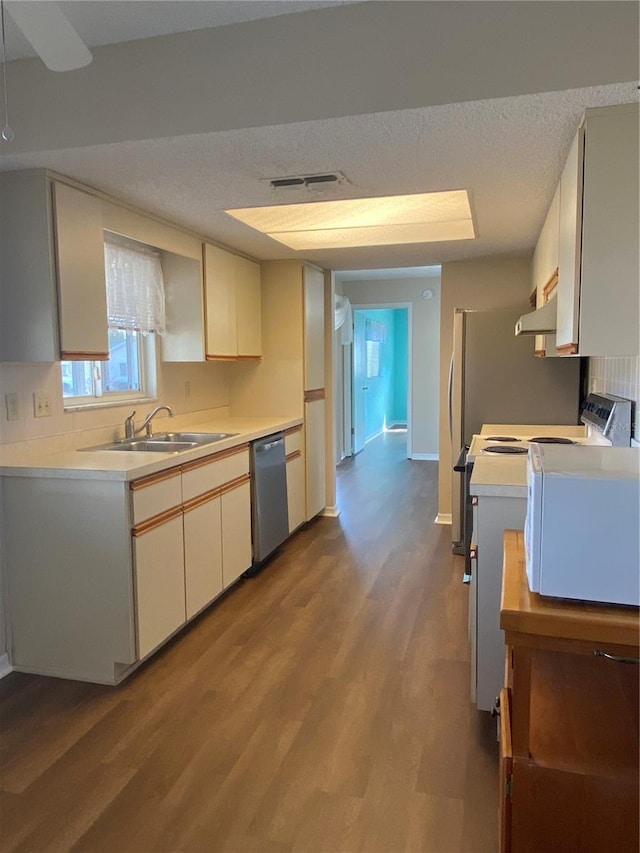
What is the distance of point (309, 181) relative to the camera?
2.52 m

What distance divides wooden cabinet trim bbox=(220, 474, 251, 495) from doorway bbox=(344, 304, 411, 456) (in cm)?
466

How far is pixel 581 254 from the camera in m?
1.81

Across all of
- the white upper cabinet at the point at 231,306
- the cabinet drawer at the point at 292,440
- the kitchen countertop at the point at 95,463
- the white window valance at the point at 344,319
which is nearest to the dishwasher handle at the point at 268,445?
the cabinet drawer at the point at 292,440

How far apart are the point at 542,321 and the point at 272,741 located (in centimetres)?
192

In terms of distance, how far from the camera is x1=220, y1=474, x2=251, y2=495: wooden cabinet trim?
3.32 meters

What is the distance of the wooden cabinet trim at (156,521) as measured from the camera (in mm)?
2492

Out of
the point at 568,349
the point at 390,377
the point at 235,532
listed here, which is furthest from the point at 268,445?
the point at 390,377

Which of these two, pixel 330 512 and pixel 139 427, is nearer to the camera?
pixel 139 427

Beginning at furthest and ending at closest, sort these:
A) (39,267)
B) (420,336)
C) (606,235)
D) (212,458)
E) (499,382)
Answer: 1. (420,336)
2. (499,382)
3. (212,458)
4. (39,267)
5. (606,235)

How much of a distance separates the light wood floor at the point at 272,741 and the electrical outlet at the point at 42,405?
1.16m

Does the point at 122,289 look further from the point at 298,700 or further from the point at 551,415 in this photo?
the point at 551,415

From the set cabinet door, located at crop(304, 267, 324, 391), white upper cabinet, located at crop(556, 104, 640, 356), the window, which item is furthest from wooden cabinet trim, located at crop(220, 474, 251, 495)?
white upper cabinet, located at crop(556, 104, 640, 356)

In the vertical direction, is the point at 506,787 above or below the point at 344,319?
below

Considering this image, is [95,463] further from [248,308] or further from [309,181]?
[248,308]
